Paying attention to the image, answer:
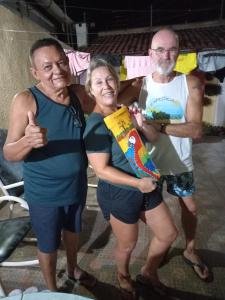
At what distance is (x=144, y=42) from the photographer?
859 cm

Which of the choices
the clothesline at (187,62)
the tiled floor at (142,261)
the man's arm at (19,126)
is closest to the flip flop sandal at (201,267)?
the tiled floor at (142,261)

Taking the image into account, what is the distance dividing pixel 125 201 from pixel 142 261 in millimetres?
1137

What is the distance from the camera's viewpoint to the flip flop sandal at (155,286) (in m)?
1.98

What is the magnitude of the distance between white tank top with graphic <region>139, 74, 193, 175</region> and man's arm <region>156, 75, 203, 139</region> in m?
0.04

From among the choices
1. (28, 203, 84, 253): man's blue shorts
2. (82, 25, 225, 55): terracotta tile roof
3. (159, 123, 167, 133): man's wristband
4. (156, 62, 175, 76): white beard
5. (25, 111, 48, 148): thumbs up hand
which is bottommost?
(28, 203, 84, 253): man's blue shorts

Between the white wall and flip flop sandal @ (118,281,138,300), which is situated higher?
the white wall

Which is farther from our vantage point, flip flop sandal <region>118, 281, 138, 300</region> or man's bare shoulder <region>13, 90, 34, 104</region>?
flip flop sandal <region>118, 281, 138, 300</region>

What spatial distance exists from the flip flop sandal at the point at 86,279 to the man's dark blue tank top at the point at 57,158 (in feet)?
2.81

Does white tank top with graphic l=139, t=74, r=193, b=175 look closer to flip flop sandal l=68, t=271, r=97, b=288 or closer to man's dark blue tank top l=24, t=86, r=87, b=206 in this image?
man's dark blue tank top l=24, t=86, r=87, b=206

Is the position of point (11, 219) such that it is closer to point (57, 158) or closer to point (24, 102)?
point (57, 158)

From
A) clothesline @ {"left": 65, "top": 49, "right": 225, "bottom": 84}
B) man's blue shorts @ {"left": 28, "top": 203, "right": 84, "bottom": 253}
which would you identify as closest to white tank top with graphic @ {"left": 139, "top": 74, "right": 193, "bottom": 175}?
man's blue shorts @ {"left": 28, "top": 203, "right": 84, "bottom": 253}

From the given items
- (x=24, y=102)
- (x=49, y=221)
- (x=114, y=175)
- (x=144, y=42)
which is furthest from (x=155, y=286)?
(x=144, y=42)

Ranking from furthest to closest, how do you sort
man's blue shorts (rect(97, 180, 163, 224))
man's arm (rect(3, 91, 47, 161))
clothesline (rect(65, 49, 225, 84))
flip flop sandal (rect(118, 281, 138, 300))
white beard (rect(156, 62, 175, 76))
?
1. clothesline (rect(65, 49, 225, 84))
2. flip flop sandal (rect(118, 281, 138, 300))
3. white beard (rect(156, 62, 175, 76))
4. man's blue shorts (rect(97, 180, 163, 224))
5. man's arm (rect(3, 91, 47, 161))

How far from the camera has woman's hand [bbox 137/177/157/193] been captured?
1408 mm
